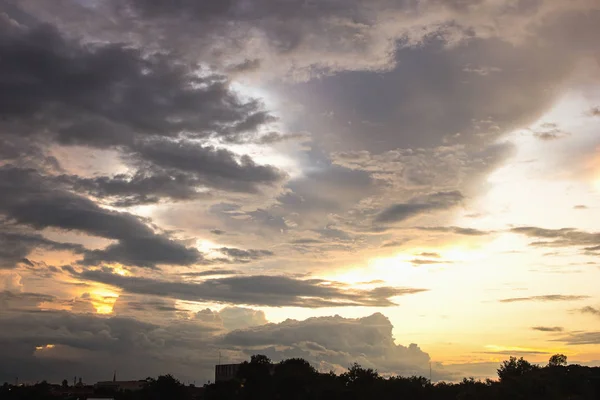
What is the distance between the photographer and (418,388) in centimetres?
19788

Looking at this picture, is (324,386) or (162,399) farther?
(162,399)

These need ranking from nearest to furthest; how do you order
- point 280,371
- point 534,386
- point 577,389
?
1. point 534,386
2. point 577,389
3. point 280,371

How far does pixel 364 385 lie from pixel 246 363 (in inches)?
1444

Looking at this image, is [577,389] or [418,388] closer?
[577,389]

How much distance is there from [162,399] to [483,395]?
311 feet

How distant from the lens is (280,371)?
195 m

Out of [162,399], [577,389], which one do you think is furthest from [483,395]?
[162,399]

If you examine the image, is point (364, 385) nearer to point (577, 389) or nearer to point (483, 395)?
point (483, 395)

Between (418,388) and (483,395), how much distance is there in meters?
30.1

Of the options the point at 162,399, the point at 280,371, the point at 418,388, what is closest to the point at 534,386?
the point at 418,388

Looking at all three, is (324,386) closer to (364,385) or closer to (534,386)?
(364,385)

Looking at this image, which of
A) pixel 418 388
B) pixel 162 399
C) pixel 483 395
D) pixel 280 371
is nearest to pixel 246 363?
pixel 280 371

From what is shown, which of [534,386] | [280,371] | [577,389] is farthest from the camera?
[280,371]

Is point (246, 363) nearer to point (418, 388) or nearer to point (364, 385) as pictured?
point (364, 385)
